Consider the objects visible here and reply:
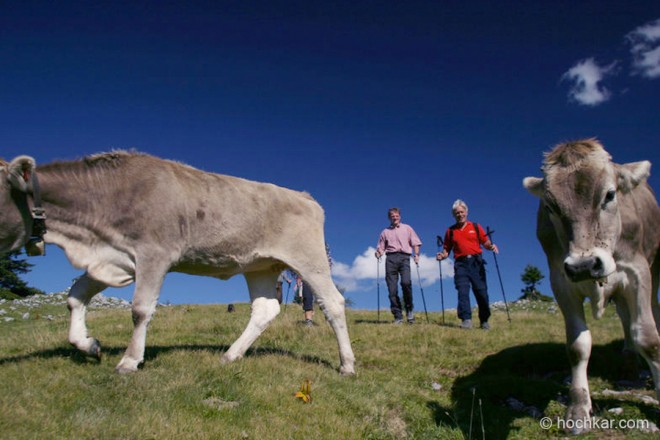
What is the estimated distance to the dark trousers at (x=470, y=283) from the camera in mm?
14344

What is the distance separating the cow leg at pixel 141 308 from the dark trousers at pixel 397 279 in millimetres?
9316

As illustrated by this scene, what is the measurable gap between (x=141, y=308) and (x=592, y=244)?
605cm

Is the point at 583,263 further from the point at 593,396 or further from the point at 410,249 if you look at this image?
the point at 410,249

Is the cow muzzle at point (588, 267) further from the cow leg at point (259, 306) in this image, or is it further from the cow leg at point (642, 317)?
the cow leg at point (259, 306)

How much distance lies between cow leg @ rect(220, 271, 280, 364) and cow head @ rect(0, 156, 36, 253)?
3726 millimetres

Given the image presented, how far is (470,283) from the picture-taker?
14.7 m

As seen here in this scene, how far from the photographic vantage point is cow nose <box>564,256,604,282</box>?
17.3ft

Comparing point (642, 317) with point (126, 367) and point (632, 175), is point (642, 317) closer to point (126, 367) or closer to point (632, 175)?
point (632, 175)

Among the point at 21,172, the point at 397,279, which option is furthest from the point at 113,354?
the point at 397,279

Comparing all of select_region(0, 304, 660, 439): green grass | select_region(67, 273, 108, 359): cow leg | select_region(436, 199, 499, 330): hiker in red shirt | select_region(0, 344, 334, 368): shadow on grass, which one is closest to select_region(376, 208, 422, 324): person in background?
select_region(436, 199, 499, 330): hiker in red shirt

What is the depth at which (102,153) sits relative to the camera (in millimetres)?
8266

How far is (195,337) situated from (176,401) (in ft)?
20.3

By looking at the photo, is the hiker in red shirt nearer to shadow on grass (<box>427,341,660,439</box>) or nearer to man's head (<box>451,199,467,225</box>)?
man's head (<box>451,199,467,225</box>)

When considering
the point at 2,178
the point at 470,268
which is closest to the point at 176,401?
the point at 2,178
